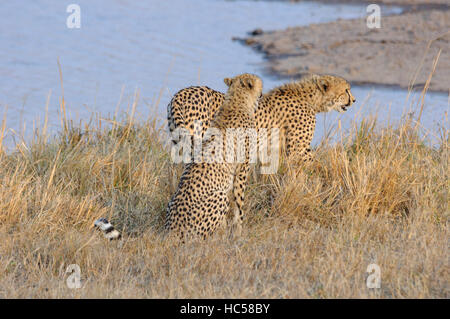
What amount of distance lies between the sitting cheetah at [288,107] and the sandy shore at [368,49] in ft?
12.5

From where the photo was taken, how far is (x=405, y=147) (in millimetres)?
5965

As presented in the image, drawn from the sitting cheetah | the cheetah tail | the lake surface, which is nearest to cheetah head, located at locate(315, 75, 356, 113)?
the sitting cheetah

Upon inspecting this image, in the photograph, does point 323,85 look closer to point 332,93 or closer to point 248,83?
point 332,93

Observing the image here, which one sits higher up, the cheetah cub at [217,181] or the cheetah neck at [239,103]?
the cheetah neck at [239,103]

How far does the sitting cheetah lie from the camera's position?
17.1 ft

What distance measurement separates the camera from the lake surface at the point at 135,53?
8.49 m

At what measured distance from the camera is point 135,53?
11.2m

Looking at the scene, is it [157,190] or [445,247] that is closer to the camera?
[445,247]

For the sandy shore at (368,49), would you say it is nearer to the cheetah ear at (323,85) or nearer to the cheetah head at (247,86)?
the cheetah ear at (323,85)

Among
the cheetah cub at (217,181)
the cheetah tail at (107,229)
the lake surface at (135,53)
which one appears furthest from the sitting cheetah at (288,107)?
the lake surface at (135,53)
